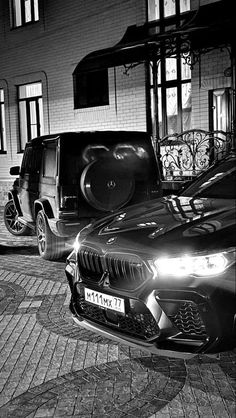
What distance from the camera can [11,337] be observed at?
16.8 feet

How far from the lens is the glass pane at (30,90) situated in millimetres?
17250

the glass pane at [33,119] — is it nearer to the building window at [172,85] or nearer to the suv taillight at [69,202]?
the building window at [172,85]

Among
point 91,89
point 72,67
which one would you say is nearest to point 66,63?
point 72,67

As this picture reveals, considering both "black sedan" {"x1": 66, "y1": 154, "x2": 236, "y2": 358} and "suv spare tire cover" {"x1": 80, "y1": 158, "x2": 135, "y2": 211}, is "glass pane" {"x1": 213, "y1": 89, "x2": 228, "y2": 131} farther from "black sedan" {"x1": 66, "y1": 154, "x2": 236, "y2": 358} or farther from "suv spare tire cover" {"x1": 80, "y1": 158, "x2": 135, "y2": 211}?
"black sedan" {"x1": 66, "y1": 154, "x2": 236, "y2": 358}

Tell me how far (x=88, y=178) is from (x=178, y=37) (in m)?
4.87

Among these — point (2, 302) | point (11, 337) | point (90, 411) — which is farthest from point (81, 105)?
point (90, 411)

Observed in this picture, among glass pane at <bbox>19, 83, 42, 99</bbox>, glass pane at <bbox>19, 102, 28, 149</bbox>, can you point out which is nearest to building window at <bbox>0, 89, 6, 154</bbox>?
glass pane at <bbox>19, 102, 28, 149</bbox>

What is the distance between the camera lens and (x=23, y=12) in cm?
1739

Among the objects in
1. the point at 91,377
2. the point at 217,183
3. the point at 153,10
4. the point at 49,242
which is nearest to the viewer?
the point at 91,377

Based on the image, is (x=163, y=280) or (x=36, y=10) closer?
(x=163, y=280)

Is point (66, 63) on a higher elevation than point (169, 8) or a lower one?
lower

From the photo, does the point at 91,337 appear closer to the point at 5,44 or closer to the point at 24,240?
the point at 24,240

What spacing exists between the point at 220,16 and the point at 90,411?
8519 millimetres

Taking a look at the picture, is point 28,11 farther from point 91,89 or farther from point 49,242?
point 49,242
